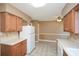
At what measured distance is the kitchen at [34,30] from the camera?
3.19m

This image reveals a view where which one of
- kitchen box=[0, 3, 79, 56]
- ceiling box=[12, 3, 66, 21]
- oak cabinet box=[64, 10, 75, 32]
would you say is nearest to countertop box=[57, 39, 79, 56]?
kitchen box=[0, 3, 79, 56]

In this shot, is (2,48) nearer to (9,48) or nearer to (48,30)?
(9,48)

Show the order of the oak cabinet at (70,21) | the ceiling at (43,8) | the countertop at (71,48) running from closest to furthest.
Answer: the countertop at (71,48) → the oak cabinet at (70,21) → the ceiling at (43,8)

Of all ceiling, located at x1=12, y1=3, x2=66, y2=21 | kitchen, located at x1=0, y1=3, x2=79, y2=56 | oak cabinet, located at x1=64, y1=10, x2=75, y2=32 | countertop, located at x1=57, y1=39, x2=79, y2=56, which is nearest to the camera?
countertop, located at x1=57, y1=39, x2=79, y2=56

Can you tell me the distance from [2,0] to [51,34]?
33.5ft

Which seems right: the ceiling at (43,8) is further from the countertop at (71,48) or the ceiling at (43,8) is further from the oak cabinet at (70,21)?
the countertop at (71,48)

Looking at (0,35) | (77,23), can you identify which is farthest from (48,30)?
(77,23)

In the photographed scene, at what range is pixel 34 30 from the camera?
7465 millimetres

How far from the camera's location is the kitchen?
3188mm

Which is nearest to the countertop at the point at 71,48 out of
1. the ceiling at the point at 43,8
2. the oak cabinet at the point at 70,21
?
the oak cabinet at the point at 70,21

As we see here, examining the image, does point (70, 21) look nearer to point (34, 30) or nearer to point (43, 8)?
point (43, 8)

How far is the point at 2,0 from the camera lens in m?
0.78

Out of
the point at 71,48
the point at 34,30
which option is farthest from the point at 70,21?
the point at 34,30

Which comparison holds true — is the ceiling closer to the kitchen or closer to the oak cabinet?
the kitchen
